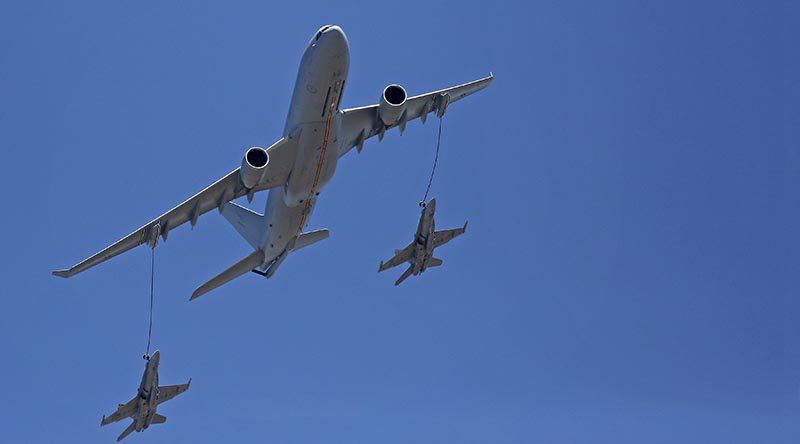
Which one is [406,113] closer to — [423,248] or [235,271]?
[423,248]

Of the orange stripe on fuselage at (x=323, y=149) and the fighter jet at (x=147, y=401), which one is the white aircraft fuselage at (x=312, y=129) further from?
the fighter jet at (x=147, y=401)

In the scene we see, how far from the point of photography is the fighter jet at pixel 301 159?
4284 cm

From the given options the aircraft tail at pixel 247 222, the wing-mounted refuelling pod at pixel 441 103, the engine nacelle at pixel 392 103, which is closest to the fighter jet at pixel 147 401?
the aircraft tail at pixel 247 222

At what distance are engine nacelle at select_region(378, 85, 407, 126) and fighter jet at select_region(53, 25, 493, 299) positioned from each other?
0.13 ft

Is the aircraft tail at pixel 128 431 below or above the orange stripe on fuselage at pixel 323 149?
below

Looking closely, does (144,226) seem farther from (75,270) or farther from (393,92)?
(393,92)

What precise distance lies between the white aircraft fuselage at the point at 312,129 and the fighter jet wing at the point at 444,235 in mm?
5604

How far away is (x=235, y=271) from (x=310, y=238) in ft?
11.5

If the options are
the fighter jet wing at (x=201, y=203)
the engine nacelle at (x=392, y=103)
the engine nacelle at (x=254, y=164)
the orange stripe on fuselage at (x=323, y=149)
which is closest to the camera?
the orange stripe on fuselage at (x=323, y=149)

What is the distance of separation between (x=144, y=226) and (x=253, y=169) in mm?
5294

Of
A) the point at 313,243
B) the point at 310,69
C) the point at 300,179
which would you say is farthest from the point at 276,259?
the point at 310,69

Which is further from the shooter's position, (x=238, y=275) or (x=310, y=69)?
(x=238, y=275)

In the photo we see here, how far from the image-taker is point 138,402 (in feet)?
158

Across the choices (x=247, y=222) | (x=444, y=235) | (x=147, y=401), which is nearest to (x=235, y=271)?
(x=247, y=222)
